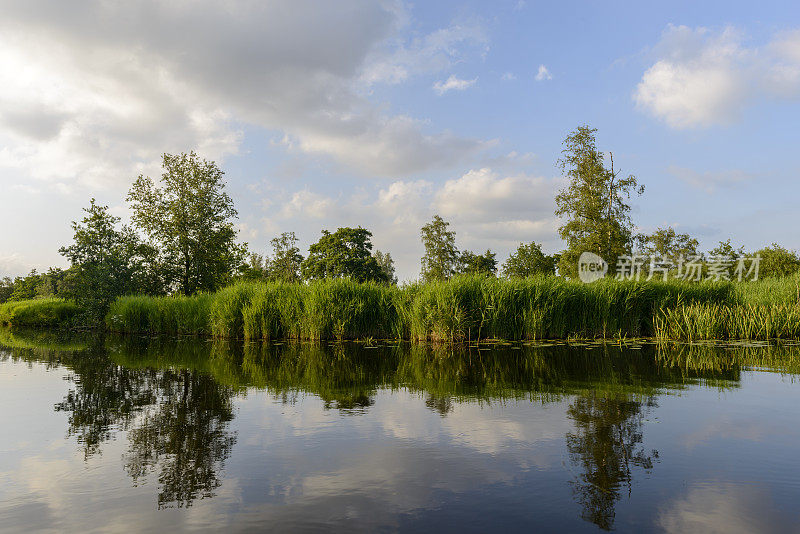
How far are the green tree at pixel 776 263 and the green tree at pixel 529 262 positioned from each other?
2244 centimetres

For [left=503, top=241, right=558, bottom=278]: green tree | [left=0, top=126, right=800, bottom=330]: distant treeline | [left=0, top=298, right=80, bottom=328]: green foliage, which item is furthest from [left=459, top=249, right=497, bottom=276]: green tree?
[left=0, top=298, right=80, bottom=328]: green foliage

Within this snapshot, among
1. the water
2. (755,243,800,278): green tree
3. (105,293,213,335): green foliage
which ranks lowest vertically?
the water

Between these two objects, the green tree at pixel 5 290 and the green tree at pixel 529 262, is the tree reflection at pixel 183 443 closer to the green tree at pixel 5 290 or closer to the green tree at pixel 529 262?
the green tree at pixel 529 262

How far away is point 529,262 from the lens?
63.3 metres

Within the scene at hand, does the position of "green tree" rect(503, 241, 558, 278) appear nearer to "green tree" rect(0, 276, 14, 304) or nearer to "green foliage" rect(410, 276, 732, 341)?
"green foliage" rect(410, 276, 732, 341)

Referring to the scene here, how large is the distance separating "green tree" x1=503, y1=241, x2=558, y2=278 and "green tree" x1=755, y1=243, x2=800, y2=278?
22443 mm

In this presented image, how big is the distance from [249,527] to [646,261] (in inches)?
1876

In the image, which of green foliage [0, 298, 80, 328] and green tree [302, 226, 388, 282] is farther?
green tree [302, 226, 388, 282]

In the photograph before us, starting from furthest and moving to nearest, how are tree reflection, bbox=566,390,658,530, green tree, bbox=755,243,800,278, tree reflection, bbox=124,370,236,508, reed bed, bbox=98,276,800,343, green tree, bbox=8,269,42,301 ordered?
green tree, bbox=8,269,42,301 → green tree, bbox=755,243,800,278 → reed bed, bbox=98,276,800,343 → tree reflection, bbox=124,370,236,508 → tree reflection, bbox=566,390,658,530

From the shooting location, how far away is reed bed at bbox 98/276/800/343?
16.5 meters

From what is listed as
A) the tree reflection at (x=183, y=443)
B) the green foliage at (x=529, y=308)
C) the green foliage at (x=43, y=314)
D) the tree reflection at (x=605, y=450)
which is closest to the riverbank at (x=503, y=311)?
the green foliage at (x=529, y=308)

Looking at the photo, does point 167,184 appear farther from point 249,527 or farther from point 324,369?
point 249,527

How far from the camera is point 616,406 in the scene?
6.64m

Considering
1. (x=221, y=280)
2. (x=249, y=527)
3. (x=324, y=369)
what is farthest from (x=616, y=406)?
(x=221, y=280)
